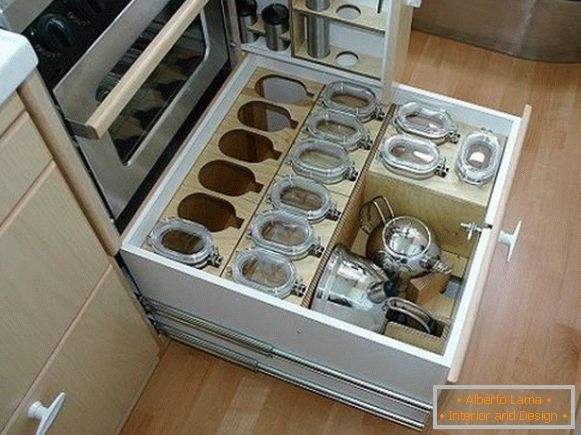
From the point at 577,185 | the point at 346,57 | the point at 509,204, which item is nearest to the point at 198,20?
the point at 346,57

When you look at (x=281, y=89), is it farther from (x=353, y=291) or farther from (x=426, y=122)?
(x=353, y=291)

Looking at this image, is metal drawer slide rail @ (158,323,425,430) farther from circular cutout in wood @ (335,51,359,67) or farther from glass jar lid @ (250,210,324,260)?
circular cutout in wood @ (335,51,359,67)

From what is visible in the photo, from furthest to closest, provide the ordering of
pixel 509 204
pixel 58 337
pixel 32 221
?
pixel 509 204 → pixel 58 337 → pixel 32 221

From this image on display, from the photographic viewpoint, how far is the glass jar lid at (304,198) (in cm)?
115

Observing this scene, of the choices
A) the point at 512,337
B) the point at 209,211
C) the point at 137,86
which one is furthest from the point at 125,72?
the point at 512,337

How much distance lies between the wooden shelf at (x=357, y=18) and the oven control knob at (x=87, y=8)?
498 millimetres

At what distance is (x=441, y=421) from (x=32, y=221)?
0.89 metres

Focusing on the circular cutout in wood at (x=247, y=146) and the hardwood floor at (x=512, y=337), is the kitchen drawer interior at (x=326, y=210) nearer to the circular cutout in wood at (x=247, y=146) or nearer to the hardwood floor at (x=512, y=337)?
the circular cutout in wood at (x=247, y=146)

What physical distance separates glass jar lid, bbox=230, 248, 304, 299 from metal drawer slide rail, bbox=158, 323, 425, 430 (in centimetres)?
22

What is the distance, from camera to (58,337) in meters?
0.94

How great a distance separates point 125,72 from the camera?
893 millimetres

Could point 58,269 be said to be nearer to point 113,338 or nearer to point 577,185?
point 113,338

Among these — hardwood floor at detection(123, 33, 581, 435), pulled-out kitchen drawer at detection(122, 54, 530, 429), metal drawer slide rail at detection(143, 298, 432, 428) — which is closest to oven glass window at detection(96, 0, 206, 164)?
pulled-out kitchen drawer at detection(122, 54, 530, 429)

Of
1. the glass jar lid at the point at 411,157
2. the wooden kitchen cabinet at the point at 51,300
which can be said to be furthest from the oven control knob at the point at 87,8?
the glass jar lid at the point at 411,157
